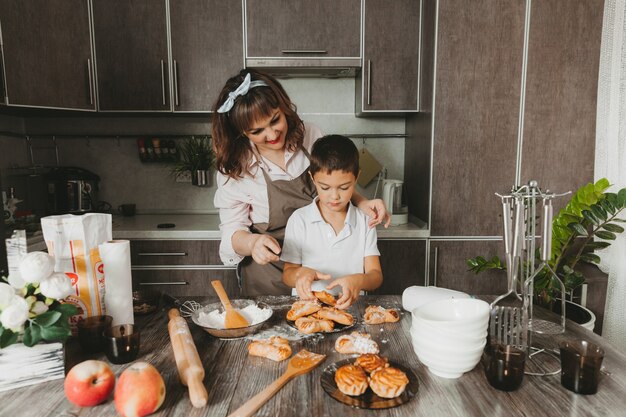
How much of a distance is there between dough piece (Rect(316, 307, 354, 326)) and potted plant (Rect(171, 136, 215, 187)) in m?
2.01

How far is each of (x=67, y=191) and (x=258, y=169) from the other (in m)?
1.54

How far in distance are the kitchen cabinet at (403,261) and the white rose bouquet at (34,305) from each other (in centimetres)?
185

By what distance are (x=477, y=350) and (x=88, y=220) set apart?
3.21 ft

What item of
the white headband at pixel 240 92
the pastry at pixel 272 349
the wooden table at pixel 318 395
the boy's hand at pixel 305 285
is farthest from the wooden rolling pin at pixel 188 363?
the white headband at pixel 240 92

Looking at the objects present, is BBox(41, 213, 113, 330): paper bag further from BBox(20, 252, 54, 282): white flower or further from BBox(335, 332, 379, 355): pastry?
BBox(335, 332, 379, 355): pastry

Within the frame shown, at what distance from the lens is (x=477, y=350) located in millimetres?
926

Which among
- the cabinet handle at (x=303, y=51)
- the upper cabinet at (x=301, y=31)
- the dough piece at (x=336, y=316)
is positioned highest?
the upper cabinet at (x=301, y=31)

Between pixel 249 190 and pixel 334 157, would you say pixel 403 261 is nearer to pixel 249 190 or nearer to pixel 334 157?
pixel 249 190

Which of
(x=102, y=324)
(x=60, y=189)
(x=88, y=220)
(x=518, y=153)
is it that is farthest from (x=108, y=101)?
(x=518, y=153)

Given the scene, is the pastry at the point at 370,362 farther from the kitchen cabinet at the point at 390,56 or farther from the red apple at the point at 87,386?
the kitchen cabinet at the point at 390,56

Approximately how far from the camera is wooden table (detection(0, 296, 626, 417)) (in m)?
0.82

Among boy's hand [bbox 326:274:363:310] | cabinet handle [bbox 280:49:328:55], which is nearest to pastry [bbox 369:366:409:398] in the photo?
boy's hand [bbox 326:274:363:310]

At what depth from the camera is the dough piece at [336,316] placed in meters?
1.18

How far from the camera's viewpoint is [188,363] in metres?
0.93
